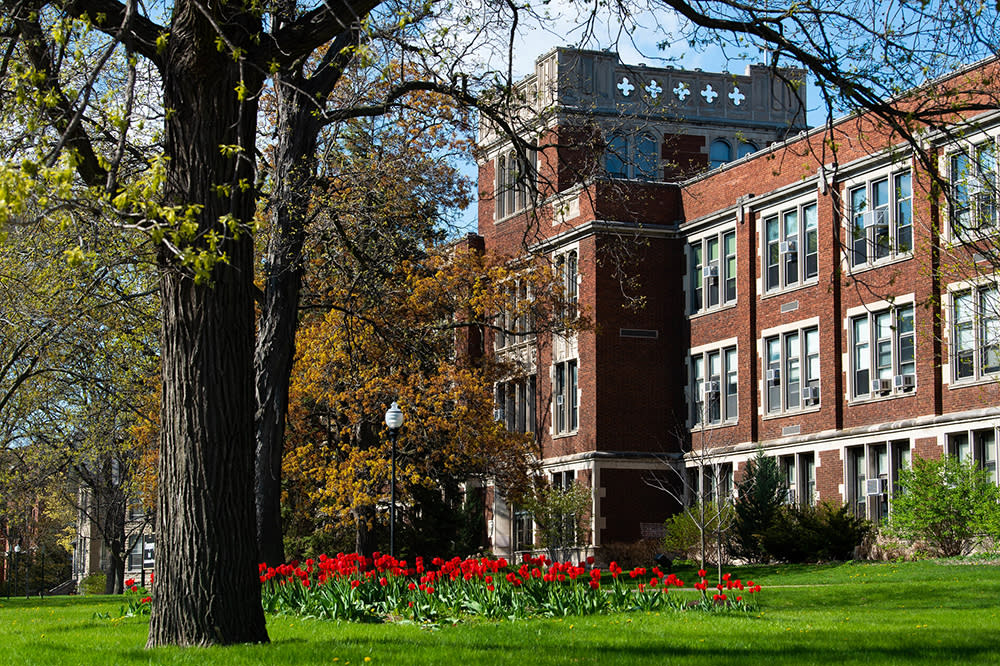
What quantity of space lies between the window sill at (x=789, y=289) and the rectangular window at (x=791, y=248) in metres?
0.09

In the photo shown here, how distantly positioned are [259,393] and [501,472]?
42.6 feet

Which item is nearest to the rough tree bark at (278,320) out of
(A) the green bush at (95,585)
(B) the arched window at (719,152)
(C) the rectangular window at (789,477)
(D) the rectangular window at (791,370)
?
(C) the rectangular window at (789,477)

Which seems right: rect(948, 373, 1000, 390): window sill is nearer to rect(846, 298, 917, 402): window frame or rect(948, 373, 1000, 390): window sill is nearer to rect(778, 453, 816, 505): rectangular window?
rect(846, 298, 917, 402): window frame

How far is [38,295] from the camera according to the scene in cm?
2084

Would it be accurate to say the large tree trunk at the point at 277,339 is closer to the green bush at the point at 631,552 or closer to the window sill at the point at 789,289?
the window sill at the point at 789,289

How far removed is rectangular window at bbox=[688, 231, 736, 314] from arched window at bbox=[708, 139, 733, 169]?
10087mm

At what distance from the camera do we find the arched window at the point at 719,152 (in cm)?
4825

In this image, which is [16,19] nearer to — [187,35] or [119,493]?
[187,35]

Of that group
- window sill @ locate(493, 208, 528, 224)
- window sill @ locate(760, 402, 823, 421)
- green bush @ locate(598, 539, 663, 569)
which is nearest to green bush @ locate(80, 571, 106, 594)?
window sill @ locate(493, 208, 528, 224)

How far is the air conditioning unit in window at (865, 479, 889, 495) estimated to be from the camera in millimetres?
31031

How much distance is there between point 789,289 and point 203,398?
2624 cm

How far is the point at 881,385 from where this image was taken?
31.4m

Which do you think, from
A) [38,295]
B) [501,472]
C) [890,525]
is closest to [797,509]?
[890,525]

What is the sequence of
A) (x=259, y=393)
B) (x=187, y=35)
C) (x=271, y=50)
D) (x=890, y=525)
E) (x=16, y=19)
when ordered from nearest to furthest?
(x=16, y=19) < (x=187, y=35) < (x=271, y=50) < (x=259, y=393) < (x=890, y=525)
